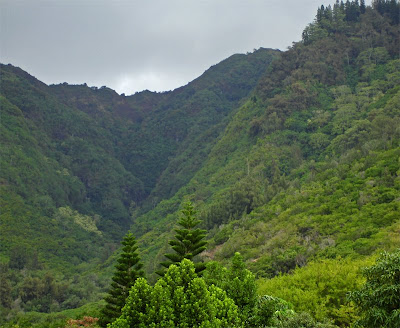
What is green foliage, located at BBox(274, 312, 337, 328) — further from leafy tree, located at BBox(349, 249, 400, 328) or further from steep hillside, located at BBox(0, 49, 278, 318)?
steep hillside, located at BBox(0, 49, 278, 318)

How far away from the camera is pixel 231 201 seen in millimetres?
55969

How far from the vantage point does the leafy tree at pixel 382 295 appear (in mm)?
11675

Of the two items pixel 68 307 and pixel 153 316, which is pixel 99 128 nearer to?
pixel 68 307

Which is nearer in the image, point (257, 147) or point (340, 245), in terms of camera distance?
point (340, 245)

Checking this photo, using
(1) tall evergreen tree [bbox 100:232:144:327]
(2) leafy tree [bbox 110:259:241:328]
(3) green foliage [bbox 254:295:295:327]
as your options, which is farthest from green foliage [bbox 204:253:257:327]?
(1) tall evergreen tree [bbox 100:232:144:327]

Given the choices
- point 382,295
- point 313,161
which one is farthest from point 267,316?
point 313,161

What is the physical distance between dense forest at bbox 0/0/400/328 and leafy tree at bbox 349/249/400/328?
5 centimetres

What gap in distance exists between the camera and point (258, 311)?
14219 mm

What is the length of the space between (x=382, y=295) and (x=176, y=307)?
6.04 metres

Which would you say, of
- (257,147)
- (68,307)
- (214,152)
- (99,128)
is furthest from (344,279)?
(99,128)

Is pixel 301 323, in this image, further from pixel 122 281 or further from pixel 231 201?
pixel 231 201

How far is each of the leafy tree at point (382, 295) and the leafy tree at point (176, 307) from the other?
12.9 feet

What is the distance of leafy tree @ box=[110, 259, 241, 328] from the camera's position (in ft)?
38.9

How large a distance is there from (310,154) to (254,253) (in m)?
29.6
